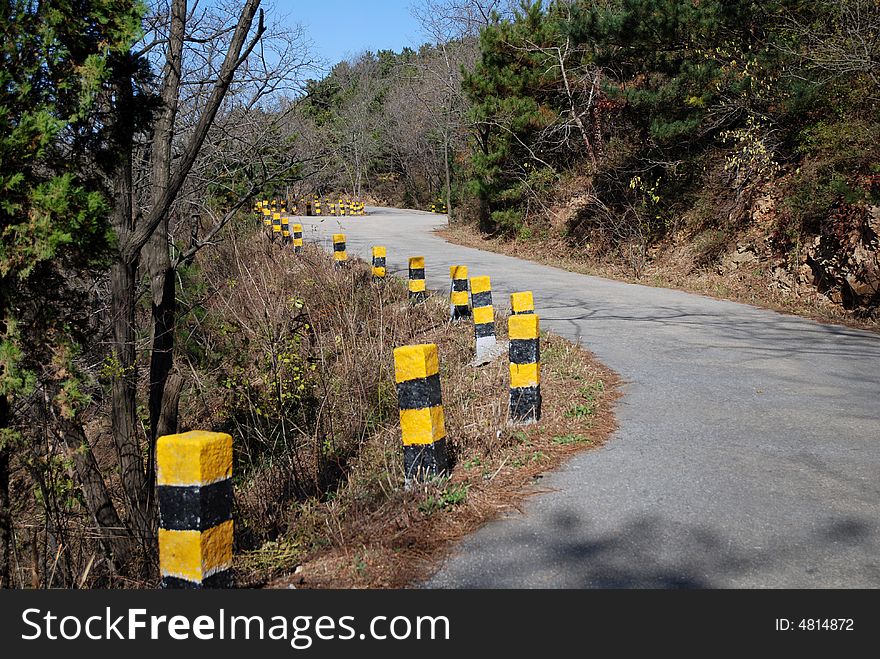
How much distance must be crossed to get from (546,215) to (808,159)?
9744 mm

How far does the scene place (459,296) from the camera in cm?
1138

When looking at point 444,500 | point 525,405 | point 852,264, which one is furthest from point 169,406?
point 852,264

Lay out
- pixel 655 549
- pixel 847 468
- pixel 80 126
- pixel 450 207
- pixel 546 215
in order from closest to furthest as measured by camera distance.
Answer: pixel 655 549 < pixel 80 126 < pixel 847 468 < pixel 546 215 < pixel 450 207

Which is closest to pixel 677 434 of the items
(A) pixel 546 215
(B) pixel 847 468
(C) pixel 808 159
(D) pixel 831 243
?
(B) pixel 847 468

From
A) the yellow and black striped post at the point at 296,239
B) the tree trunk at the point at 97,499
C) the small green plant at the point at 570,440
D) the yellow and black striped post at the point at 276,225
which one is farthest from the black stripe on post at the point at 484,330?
the yellow and black striped post at the point at 276,225

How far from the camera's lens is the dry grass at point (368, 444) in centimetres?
449

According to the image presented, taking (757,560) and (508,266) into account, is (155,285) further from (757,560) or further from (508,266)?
(508,266)

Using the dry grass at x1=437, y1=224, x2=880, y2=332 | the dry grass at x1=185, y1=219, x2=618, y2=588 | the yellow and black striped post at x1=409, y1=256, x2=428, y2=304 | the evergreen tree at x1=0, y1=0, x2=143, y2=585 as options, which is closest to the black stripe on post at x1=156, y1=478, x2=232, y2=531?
the dry grass at x1=185, y1=219, x2=618, y2=588

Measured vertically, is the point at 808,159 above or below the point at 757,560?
above

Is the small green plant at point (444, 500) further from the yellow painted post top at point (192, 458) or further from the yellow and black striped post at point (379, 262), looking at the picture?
the yellow and black striped post at point (379, 262)

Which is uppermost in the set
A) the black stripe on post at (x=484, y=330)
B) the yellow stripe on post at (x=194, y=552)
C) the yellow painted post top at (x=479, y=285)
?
the yellow painted post top at (x=479, y=285)

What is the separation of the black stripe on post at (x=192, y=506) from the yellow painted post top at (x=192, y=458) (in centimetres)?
3

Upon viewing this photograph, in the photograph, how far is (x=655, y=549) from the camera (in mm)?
4285

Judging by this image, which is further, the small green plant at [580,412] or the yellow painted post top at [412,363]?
the small green plant at [580,412]
